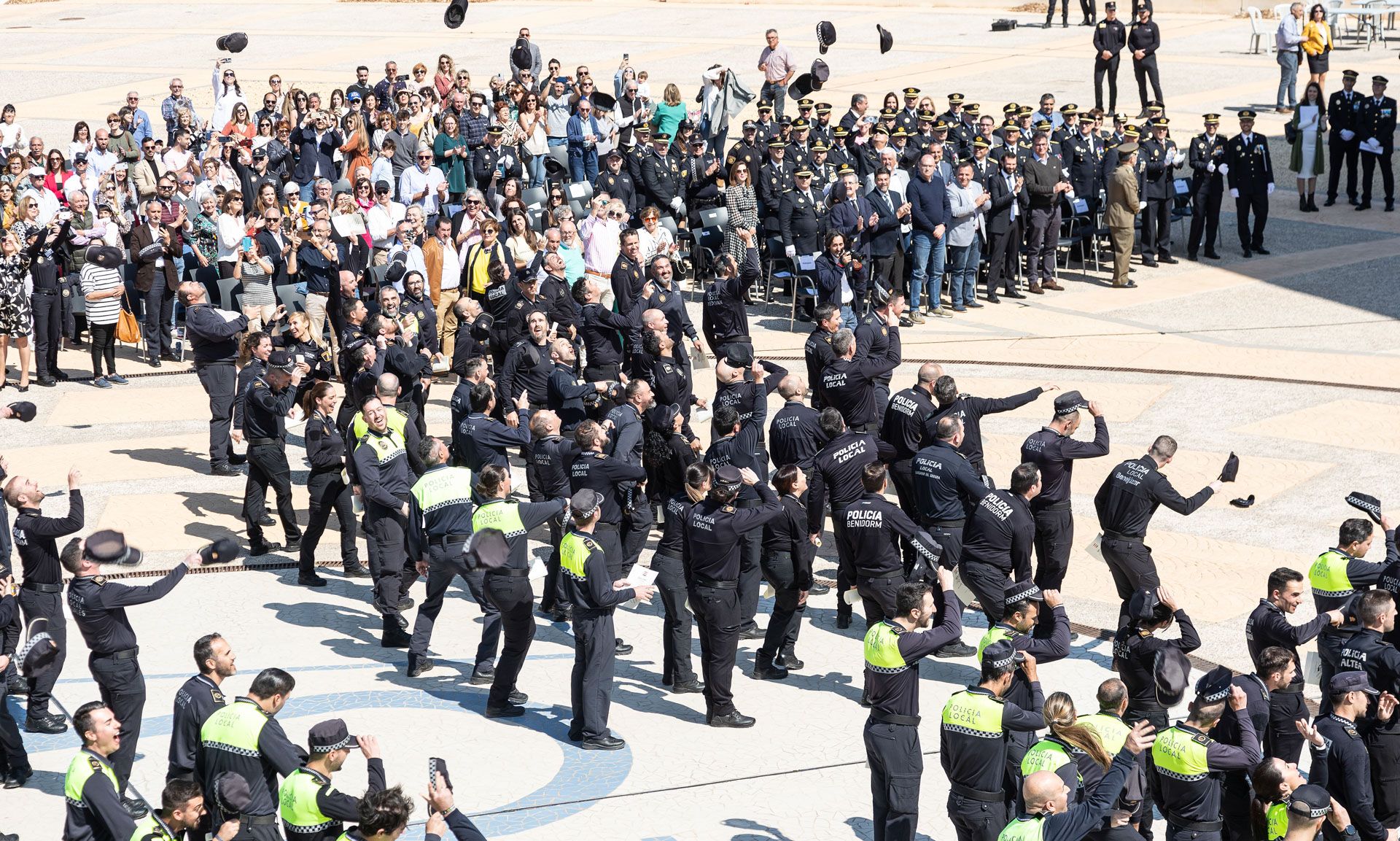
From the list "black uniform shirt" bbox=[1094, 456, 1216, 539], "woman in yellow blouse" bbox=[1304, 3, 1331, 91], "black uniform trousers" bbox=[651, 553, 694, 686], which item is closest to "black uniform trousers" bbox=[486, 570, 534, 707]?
"black uniform trousers" bbox=[651, 553, 694, 686]

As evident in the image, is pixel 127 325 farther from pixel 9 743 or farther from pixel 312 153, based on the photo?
pixel 9 743

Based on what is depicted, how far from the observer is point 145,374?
19.3 m

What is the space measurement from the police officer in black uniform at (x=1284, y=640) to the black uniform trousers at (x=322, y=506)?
6.92m

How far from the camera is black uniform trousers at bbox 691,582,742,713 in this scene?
420 inches

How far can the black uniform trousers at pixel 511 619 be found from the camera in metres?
10.6

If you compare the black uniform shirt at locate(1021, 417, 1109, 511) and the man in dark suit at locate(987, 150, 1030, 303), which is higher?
the man in dark suit at locate(987, 150, 1030, 303)

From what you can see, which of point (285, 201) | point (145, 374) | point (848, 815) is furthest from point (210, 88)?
point (848, 815)

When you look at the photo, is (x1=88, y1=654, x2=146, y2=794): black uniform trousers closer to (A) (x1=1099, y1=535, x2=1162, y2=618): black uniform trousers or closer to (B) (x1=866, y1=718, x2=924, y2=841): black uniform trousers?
(B) (x1=866, y1=718, x2=924, y2=841): black uniform trousers

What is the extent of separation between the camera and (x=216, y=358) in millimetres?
15734

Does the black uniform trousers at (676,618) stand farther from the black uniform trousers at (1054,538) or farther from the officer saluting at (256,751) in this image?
the officer saluting at (256,751)

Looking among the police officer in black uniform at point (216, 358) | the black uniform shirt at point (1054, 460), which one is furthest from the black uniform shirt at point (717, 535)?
the police officer in black uniform at point (216, 358)

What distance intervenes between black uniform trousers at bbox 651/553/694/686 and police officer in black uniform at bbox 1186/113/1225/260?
13.8 metres

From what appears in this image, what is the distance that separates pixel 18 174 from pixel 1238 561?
15974 millimetres

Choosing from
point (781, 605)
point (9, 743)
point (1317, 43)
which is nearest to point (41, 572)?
point (9, 743)
